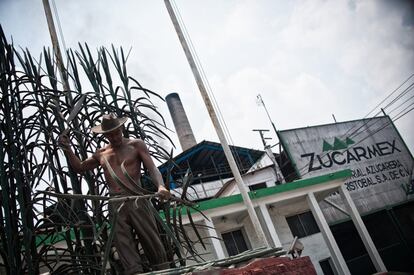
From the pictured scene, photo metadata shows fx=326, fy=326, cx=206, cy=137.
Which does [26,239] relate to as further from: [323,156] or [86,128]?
[323,156]

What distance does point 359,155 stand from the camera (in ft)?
56.0

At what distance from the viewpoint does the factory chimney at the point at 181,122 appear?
2039 cm

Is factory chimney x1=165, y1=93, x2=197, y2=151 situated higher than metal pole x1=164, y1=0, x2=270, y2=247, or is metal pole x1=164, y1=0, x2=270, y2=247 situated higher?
factory chimney x1=165, y1=93, x2=197, y2=151

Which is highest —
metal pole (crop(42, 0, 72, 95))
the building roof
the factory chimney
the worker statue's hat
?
the factory chimney

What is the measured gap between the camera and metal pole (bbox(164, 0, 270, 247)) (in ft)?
24.2

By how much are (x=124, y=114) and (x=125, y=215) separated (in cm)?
142

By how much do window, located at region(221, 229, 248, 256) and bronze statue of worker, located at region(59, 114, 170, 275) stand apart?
923 centimetres

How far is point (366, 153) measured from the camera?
17.3 metres

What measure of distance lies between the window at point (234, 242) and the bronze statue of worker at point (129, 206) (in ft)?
30.3

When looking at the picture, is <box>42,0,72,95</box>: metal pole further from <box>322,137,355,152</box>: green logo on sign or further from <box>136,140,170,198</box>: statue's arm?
<box>322,137,355,152</box>: green logo on sign

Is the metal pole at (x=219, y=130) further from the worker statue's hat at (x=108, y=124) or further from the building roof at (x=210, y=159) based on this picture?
the building roof at (x=210, y=159)

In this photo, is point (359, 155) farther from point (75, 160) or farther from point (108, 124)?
point (75, 160)

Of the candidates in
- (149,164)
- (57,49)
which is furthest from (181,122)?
(149,164)

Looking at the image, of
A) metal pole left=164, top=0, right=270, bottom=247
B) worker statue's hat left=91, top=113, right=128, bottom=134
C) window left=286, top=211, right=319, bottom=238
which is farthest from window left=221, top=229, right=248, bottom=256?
worker statue's hat left=91, top=113, right=128, bottom=134
